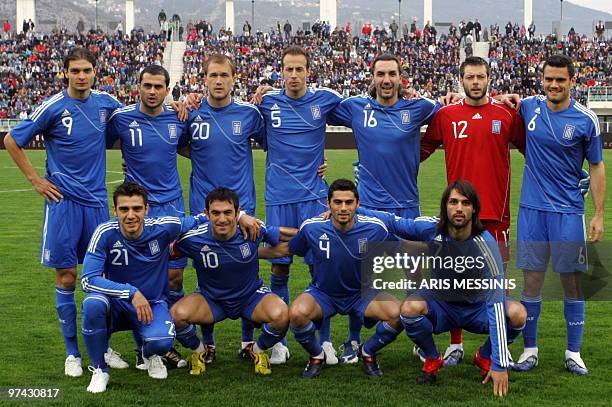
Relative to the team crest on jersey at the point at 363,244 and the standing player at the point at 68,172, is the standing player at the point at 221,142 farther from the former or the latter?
the team crest on jersey at the point at 363,244

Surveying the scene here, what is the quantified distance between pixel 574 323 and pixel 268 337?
2.03m

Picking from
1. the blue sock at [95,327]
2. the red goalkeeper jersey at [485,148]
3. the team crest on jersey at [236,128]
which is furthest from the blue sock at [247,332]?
the red goalkeeper jersey at [485,148]

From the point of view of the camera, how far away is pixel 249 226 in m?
6.21

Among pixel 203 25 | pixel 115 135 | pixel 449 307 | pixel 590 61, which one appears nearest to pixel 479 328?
pixel 449 307

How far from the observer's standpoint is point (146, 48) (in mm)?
45031

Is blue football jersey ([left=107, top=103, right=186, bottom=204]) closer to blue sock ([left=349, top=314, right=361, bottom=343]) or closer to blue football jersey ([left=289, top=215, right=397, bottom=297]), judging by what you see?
blue football jersey ([left=289, top=215, right=397, bottom=297])

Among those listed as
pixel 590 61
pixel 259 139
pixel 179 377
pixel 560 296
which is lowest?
pixel 179 377

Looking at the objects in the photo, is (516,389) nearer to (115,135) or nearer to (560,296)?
(560,296)

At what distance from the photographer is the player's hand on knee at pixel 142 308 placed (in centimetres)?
585

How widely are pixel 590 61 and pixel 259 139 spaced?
3831cm

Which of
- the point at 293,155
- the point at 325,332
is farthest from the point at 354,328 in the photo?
the point at 293,155

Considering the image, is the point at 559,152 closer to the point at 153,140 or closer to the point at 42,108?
the point at 153,140

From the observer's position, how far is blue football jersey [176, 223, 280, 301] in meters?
6.24

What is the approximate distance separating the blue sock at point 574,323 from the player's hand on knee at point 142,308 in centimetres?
274
